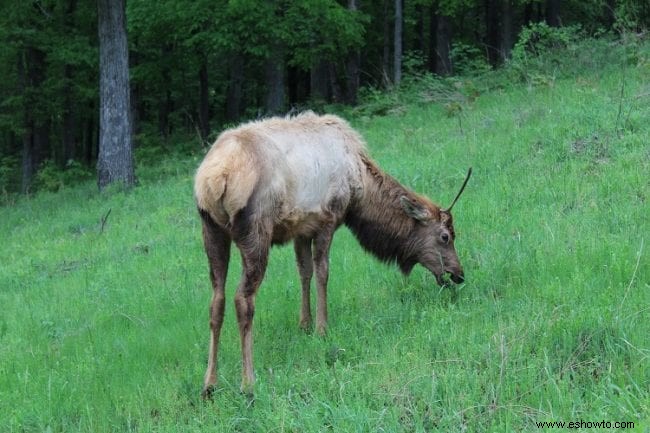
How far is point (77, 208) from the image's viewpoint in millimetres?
14938

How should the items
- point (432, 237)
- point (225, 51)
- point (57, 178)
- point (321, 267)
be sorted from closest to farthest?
1. point (321, 267)
2. point (432, 237)
3. point (225, 51)
4. point (57, 178)

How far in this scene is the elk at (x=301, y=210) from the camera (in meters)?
4.95

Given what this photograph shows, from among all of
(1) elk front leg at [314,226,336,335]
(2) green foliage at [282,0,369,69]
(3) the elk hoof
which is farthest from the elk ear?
(2) green foliage at [282,0,369,69]

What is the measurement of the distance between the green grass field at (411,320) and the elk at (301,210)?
0.31 meters

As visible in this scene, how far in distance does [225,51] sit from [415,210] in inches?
564

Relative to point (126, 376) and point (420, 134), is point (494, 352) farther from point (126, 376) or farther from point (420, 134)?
point (420, 134)

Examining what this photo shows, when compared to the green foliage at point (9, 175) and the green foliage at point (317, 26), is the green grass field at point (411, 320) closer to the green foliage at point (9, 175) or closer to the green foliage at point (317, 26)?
the green foliage at point (317, 26)

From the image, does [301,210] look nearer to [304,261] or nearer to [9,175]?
[304,261]

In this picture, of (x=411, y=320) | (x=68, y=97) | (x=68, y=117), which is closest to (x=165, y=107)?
(x=68, y=117)

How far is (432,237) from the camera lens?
6711 mm

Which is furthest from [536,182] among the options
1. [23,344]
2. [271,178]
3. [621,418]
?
[23,344]

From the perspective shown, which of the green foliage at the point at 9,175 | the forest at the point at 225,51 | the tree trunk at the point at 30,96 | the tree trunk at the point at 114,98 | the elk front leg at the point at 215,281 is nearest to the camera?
the elk front leg at the point at 215,281

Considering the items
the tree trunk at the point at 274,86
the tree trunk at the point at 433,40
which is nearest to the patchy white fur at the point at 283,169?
the tree trunk at the point at 274,86

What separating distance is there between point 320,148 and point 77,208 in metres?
10.3
